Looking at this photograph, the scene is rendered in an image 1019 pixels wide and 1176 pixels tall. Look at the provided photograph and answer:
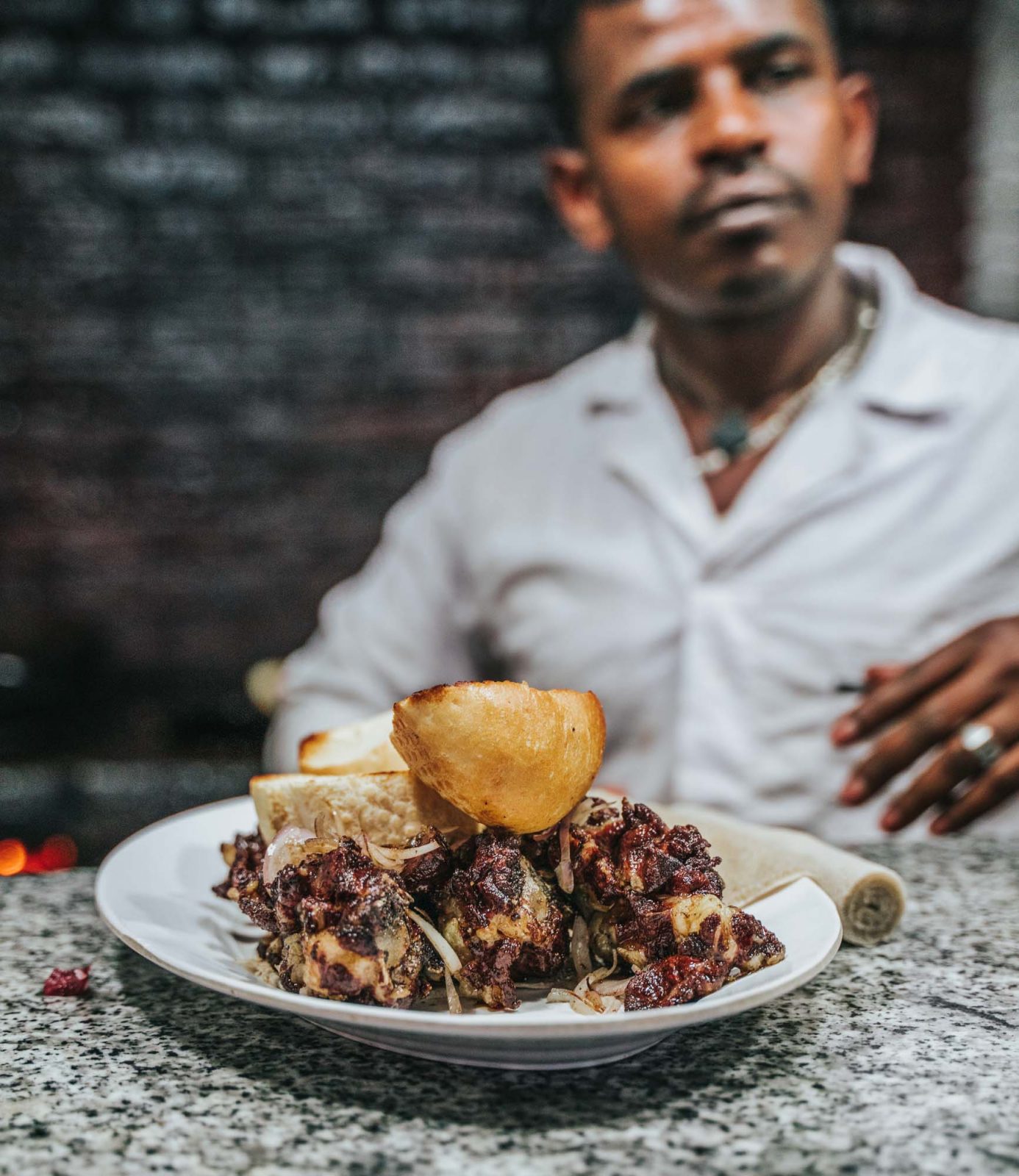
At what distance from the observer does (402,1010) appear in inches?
22.8

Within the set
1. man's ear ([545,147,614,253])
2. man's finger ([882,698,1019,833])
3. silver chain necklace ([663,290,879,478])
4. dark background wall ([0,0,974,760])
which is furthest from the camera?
dark background wall ([0,0,974,760])

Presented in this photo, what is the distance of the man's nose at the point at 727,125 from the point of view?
160 cm

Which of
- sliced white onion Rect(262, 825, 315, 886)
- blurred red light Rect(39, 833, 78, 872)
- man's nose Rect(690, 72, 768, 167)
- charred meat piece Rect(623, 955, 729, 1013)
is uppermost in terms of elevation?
man's nose Rect(690, 72, 768, 167)

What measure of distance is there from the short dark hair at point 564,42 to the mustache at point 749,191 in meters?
0.34

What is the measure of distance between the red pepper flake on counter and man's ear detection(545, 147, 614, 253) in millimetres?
1601

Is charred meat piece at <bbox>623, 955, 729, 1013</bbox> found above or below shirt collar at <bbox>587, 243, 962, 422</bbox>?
below

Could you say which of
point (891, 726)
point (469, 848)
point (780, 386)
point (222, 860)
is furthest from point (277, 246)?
point (469, 848)

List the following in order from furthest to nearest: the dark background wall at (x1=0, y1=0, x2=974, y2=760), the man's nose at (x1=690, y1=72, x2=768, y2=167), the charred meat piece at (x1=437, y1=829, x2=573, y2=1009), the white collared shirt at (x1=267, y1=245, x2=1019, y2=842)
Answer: the dark background wall at (x1=0, y1=0, x2=974, y2=760), the white collared shirt at (x1=267, y1=245, x2=1019, y2=842), the man's nose at (x1=690, y1=72, x2=768, y2=167), the charred meat piece at (x1=437, y1=829, x2=573, y2=1009)

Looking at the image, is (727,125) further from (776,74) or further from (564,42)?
(564,42)

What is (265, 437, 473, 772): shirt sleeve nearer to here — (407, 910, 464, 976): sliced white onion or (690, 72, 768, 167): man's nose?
(690, 72, 768, 167): man's nose

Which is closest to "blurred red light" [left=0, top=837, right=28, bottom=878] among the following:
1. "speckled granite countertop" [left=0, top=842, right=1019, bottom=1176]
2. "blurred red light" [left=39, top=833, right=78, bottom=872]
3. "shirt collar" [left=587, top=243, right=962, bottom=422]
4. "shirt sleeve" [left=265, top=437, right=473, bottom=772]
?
"blurred red light" [left=39, top=833, right=78, bottom=872]

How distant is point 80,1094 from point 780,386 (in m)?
1.61

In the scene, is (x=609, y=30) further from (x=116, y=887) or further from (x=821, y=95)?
(x=116, y=887)

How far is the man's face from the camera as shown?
1614 millimetres
